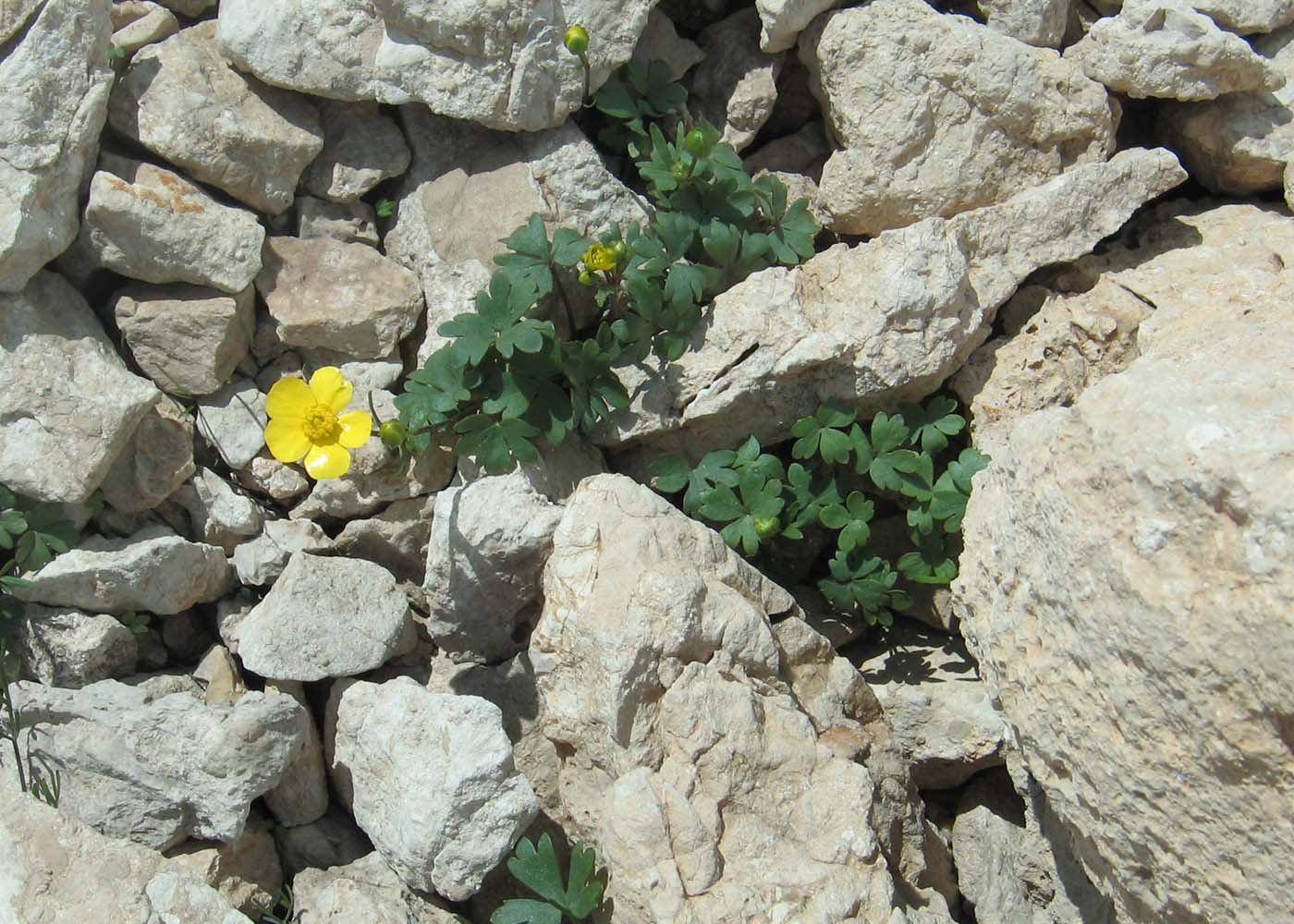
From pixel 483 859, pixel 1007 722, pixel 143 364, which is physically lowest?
pixel 483 859

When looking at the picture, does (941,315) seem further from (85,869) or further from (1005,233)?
(85,869)

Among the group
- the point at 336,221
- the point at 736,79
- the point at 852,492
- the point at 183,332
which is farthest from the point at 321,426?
the point at 736,79

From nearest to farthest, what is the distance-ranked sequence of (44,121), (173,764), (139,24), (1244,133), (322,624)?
(173,764)
(322,624)
(44,121)
(1244,133)
(139,24)

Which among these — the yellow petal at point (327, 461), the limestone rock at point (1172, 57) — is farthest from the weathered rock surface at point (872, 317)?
the yellow petal at point (327, 461)

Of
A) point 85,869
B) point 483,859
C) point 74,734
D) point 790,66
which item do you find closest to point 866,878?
point 483,859

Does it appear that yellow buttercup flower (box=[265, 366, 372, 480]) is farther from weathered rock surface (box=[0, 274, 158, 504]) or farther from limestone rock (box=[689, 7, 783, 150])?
limestone rock (box=[689, 7, 783, 150])

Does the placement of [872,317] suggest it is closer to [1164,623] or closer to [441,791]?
[1164,623]
